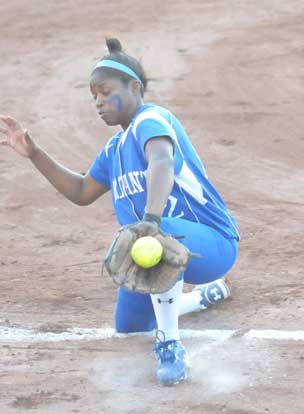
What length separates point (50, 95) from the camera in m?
10.4

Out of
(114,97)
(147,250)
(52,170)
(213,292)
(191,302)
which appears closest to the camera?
(147,250)

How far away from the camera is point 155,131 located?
4.59 metres

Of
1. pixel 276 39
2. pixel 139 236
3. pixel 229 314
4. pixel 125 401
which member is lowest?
pixel 276 39

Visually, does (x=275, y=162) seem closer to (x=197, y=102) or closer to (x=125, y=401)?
(x=197, y=102)

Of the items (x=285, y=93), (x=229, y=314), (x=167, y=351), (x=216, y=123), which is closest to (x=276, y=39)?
(x=285, y=93)

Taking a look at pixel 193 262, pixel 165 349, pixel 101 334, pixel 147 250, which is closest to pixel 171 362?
pixel 165 349

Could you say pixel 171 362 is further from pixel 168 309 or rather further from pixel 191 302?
pixel 191 302

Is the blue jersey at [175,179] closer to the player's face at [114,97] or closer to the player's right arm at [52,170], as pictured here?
the player's face at [114,97]

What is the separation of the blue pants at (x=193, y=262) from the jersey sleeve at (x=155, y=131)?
0.26 m

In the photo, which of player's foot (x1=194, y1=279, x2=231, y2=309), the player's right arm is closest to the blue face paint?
the player's right arm

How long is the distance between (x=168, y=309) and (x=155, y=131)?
759mm

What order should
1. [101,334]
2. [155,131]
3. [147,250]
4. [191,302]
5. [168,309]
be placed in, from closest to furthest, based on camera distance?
[147,250]
[155,131]
[168,309]
[101,334]
[191,302]

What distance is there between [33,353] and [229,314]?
1057 millimetres

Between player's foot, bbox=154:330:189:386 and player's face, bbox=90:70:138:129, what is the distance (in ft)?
3.29
